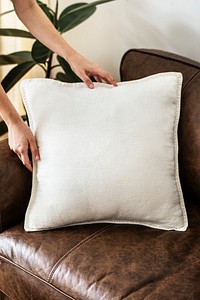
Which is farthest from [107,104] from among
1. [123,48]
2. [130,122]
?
[123,48]

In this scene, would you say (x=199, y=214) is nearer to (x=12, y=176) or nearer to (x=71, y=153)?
(x=71, y=153)

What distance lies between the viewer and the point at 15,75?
2102 millimetres

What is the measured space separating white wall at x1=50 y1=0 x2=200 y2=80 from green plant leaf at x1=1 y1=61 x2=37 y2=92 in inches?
18.1

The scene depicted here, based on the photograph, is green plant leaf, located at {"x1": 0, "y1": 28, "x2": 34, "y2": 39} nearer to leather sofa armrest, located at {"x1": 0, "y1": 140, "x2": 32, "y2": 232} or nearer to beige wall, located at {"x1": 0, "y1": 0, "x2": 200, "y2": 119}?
beige wall, located at {"x1": 0, "y1": 0, "x2": 200, "y2": 119}

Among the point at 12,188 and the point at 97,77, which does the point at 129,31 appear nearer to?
the point at 97,77

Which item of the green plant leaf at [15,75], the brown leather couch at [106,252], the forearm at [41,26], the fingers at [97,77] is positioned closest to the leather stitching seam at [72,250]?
the brown leather couch at [106,252]

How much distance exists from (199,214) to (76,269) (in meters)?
0.46

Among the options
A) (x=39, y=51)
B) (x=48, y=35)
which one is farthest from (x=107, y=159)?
(x=39, y=51)

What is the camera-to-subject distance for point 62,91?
5.65 ft

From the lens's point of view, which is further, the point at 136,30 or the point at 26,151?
the point at 136,30

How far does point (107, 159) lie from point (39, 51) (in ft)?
2.19

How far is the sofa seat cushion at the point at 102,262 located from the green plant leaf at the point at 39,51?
0.72m

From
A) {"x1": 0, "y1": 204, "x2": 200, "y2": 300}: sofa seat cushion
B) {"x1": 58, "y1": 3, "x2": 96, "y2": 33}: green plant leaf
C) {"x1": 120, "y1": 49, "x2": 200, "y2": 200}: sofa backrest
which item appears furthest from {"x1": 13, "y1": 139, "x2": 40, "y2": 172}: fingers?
{"x1": 58, "y1": 3, "x2": 96, "y2": 33}: green plant leaf

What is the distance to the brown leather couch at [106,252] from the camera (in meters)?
1.40
